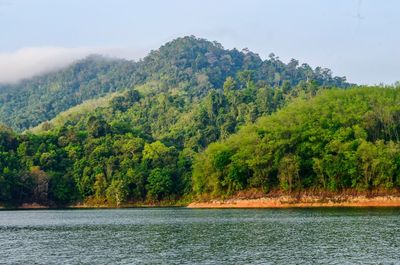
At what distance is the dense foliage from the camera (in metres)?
96.5

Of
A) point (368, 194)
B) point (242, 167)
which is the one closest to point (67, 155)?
point (242, 167)

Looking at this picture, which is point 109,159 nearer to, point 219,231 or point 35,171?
point 35,171


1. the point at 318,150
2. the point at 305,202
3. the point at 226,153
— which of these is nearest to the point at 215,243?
the point at 305,202

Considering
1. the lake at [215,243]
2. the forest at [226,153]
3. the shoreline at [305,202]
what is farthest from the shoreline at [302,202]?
the lake at [215,243]

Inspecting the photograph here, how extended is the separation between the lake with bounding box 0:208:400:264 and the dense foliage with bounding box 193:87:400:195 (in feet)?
105

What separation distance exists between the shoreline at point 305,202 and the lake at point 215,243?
1171 inches

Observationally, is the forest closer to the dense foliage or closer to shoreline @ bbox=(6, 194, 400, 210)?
the dense foliage

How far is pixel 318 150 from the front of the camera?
338ft

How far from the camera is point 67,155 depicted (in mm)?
139750

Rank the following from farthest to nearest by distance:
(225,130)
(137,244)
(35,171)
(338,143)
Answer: (225,130), (35,171), (338,143), (137,244)

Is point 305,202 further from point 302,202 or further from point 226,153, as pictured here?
point 226,153

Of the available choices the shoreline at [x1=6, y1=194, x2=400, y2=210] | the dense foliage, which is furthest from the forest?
the shoreline at [x1=6, y1=194, x2=400, y2=210]

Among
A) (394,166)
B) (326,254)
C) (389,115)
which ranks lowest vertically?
(326,254)

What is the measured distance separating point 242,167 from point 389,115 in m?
26.6
